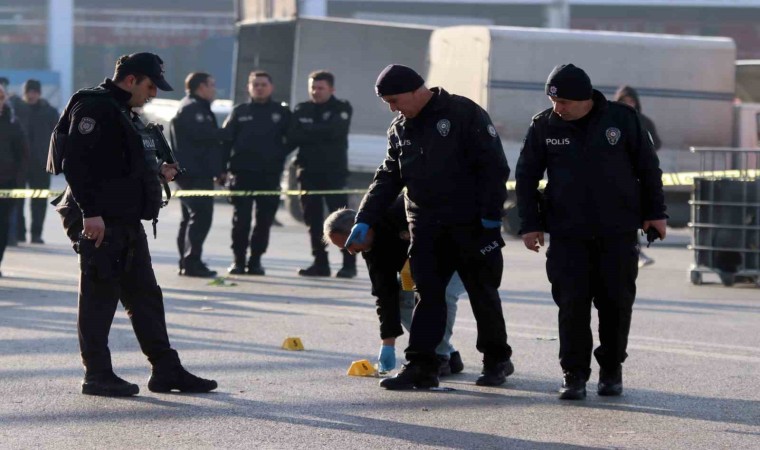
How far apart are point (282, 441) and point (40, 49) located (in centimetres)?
4734

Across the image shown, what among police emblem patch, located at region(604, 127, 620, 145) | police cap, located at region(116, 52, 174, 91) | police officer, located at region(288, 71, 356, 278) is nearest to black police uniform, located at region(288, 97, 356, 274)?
police officer, located at region(288, 71, 356, 278)

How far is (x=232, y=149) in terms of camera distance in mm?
13641

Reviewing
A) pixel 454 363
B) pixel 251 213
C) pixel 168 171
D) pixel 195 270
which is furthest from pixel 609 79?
pixel 168 171

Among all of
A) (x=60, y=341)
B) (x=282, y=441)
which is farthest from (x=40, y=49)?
(x=282, y=441)

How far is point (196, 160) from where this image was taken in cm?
1348

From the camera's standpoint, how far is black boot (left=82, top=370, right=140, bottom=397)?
7.13m

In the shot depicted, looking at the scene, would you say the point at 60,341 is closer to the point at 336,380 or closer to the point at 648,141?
the point at 336,380

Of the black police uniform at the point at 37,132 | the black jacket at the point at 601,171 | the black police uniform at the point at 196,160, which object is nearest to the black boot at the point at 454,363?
the black jacket at the point at 601,171

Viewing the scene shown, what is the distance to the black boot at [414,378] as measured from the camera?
24.2 ft

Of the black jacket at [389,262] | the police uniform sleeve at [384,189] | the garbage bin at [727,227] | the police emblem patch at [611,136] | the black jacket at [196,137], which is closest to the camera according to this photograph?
the police emblem patch at [611,136]

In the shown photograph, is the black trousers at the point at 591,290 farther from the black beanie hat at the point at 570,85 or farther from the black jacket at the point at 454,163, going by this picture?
the black beanie hat at the point at 570,85

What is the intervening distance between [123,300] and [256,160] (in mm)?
6299

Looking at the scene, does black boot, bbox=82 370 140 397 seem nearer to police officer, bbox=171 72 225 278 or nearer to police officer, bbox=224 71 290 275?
police officer, bbox=171 72 225 278

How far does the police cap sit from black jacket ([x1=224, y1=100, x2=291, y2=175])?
248 inches
